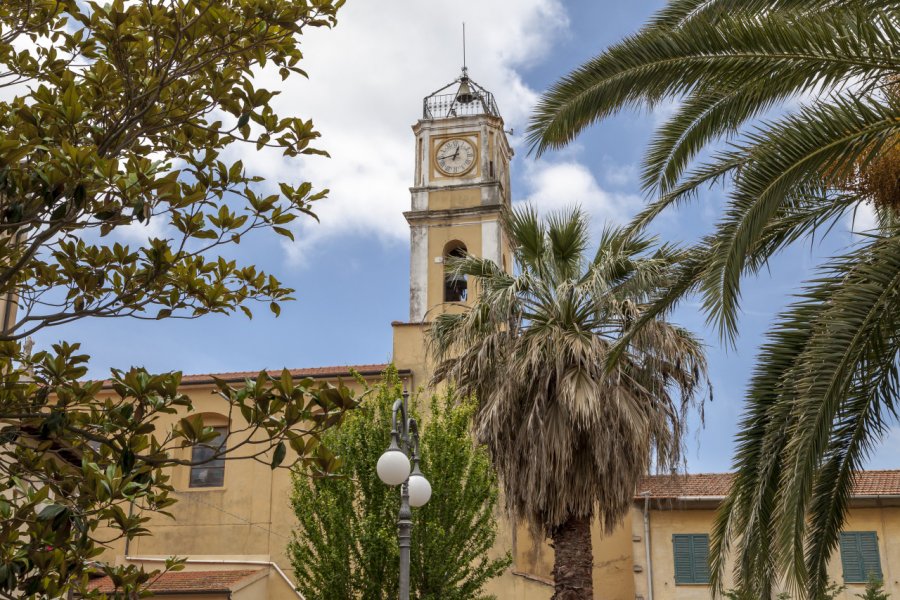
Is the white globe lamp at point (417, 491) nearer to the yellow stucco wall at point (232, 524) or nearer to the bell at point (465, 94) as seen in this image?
the yellow stucco wall at point (232, 524)

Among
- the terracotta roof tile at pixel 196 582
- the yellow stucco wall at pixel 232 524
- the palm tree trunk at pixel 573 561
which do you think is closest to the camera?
the palm tree trunk at pixel 573 561

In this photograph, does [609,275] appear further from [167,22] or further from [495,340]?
[167,22]

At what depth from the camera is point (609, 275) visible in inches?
734

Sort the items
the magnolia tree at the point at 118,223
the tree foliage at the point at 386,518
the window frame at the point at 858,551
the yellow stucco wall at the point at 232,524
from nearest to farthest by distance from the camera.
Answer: the magnolia tree at the point at 118,223
the tree foliage at the point at 386,518
the window frame at the point at 858,551
the yellow stucco wall at the point at 232,524

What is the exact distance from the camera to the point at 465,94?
34531mm

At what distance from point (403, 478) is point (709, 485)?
54.1 ft

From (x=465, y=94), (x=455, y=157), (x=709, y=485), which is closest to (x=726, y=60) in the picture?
(x=709, y=485)

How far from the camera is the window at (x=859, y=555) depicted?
2464cm

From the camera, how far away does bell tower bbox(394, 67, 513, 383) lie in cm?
3112

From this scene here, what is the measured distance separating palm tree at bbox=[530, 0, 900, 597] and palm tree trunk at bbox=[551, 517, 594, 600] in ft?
22.0

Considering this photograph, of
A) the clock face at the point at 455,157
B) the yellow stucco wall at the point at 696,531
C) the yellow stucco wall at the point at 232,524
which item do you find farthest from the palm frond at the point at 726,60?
the clock face at the point at 455,157

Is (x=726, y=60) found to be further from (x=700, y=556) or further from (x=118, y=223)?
(x=700, y=556)

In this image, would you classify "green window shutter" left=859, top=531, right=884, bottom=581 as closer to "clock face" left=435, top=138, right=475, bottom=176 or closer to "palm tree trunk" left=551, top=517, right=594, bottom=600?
"palm tree trunk" left=551, top=517, right=594, bottom=600

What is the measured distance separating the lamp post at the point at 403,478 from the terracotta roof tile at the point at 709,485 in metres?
13.4
